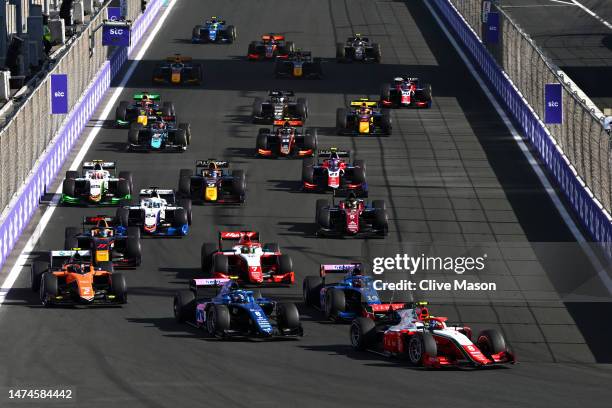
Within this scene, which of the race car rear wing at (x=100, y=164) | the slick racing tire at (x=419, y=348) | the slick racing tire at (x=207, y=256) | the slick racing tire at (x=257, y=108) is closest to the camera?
the slick racing tire at (x=419, y=348)

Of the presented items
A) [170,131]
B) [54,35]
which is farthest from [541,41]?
[170,131]

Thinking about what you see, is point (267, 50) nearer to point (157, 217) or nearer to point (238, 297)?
point (157, 217)

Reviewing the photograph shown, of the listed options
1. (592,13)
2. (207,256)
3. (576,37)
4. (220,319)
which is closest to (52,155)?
(207,256)

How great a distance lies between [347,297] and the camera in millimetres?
35938

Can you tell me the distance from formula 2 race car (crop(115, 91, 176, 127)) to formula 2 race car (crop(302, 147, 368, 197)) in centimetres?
912

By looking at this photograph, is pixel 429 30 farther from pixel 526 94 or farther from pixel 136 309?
pixel 136 309

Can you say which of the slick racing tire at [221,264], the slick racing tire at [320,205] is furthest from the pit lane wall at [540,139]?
the slick racing tire at [221,264]

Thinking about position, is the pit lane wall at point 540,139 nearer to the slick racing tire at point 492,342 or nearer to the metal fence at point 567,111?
the metal fence at point 567,111

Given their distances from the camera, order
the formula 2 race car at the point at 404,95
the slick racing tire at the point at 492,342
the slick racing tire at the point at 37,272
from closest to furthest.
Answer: the slick racing tire at the point at 492,342, the slick racing tire at the point at 37,272, the formula 2 race car at the point at 404,95

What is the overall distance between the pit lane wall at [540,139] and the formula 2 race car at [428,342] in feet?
33.2

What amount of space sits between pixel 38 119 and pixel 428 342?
70.7ft

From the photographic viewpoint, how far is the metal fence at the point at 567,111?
144 feet

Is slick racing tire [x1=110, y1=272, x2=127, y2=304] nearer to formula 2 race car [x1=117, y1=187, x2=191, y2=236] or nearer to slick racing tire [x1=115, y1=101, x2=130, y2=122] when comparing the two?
formula 2 race car [x1=117, y1=187, x2=191, y2=236]

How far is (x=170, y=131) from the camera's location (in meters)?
55.3
